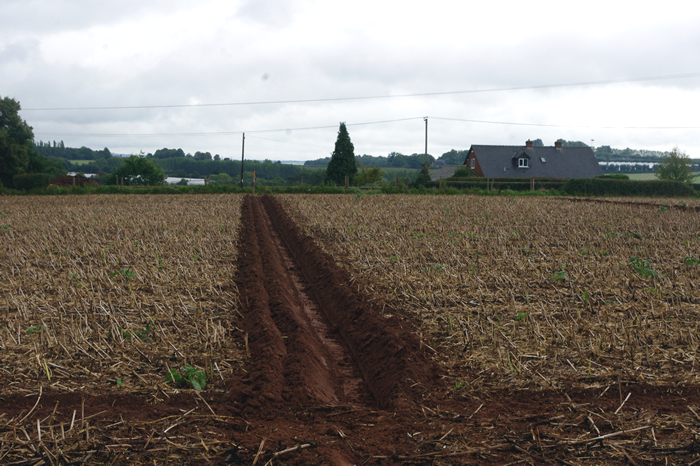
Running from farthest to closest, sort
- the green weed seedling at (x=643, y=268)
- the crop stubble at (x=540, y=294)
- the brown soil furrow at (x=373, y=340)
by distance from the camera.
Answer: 1. the green weed seedling at (x=643, y=268)
2. the crop stubble at (x=540, y=294)
3. the brown soil furrow at (x=373, y=340)

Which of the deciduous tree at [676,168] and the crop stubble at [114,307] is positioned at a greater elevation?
the deciduous tree at [676,168]

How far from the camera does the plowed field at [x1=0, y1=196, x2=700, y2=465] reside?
3748 millimetres

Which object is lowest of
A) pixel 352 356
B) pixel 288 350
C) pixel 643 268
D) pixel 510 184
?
pixel 352 356

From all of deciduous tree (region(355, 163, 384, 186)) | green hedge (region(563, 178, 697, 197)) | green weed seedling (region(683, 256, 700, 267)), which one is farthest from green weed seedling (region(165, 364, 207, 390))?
deciduous tree (region(355, 163, 384, 186))

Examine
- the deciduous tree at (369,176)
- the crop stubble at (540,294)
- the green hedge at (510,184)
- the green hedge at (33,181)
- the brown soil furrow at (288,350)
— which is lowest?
the brown soil furrow at (288,350)

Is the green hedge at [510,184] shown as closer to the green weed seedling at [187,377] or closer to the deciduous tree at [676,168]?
the deciduous tree at [676,168]

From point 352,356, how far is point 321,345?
0.54m

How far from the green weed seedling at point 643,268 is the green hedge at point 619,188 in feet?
102

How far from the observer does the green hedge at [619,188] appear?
3922 cm

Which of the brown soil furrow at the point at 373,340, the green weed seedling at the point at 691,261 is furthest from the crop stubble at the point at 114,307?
the green weed seedling at the point at 691,261

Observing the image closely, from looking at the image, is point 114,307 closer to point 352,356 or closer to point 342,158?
point 352,356

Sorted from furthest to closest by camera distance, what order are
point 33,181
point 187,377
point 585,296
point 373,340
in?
1. point 33,181
2. point 585,296
3. point 373,340
4. point 187,377

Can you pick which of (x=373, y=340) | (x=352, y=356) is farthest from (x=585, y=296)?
(x=352, y=356)

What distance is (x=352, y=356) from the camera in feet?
21.7
